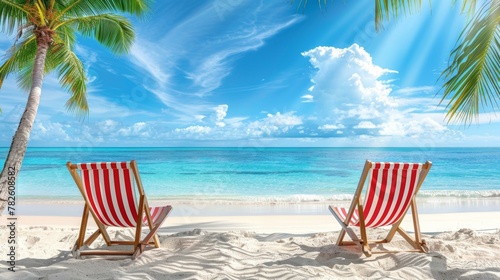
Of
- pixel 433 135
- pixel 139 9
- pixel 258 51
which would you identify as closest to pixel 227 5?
pixel 258 51

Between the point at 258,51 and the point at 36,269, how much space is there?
98.7 feet

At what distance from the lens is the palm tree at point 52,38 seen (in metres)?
4.80

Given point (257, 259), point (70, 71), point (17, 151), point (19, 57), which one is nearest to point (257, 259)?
point (257, 259)

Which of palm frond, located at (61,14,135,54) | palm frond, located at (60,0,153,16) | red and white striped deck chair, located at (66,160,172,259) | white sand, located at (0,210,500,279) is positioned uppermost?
palm frond, located at (60,0,153,16)

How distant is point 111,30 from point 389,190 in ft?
19.2

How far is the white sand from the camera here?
8.52 ft

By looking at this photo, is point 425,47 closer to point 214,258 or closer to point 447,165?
point 447,165

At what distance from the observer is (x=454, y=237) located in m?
3.91

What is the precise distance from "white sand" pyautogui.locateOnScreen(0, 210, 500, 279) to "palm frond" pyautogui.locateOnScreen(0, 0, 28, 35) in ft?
10.2

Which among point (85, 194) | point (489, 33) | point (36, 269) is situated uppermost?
point (489, 33)

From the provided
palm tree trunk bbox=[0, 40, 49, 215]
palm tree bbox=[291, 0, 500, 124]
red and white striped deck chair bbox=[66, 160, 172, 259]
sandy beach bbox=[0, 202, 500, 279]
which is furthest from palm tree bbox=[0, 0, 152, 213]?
palm tree bbox=[291, 0, 500, 124]

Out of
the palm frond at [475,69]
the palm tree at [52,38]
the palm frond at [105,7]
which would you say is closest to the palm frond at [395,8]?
the palm frond at [475,69]

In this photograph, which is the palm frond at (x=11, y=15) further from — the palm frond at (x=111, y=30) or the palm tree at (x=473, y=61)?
the palm tree at (x=473, y=61)

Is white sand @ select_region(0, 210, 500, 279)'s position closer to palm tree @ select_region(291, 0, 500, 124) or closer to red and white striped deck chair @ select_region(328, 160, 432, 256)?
red and white striped deck chair @ select_region(328, 160, 432, 256)
